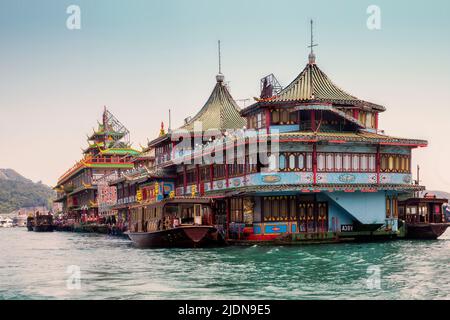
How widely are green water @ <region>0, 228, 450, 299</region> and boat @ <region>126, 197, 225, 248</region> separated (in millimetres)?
2008

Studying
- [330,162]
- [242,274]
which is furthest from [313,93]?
[242,274]

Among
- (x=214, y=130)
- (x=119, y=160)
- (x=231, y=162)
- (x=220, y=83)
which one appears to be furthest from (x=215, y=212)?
(x=119, y=160)

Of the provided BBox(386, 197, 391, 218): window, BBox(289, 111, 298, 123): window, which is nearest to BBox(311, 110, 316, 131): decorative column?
BBox(289, 111, 298, 123): window

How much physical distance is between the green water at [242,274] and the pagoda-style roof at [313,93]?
35.0ft

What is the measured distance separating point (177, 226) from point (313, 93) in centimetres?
1282

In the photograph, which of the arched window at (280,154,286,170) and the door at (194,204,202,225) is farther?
the door at (194,204,202,225)

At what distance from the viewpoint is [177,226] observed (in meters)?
41.8

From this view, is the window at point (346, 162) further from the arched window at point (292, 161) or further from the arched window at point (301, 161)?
the arched window at point (292, 161)

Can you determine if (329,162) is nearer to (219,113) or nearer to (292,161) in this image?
(292,161)

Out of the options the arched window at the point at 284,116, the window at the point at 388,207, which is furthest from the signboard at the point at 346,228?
the arched window at the point at 284,116

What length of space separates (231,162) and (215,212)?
467 cm

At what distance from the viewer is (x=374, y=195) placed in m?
46.3

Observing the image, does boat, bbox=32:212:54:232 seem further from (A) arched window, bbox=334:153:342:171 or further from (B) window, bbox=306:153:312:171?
(A) arched window, bbox=334:153:342:171

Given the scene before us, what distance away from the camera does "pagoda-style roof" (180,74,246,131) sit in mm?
63500
